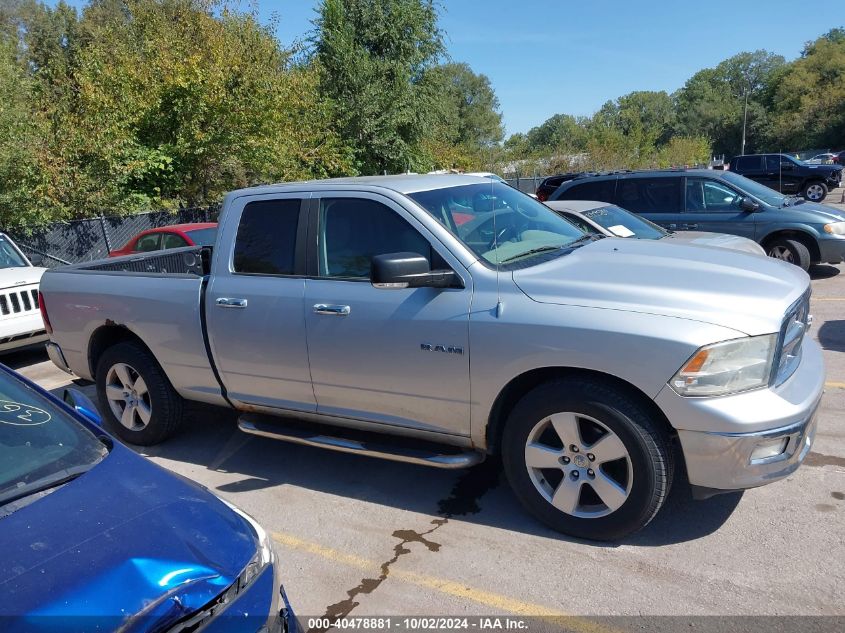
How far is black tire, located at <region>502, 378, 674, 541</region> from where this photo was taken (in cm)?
325

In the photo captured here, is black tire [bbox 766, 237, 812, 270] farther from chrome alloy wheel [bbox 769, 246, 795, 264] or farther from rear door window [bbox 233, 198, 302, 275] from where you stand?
rear door window [bbox 233, 198, 302, 275]

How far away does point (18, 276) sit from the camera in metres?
8.27

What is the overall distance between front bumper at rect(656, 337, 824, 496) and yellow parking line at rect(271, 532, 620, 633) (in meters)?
0.87

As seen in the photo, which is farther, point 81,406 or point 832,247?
point 832,247

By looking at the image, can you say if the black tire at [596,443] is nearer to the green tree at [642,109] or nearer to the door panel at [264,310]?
the door panel at [264,310]

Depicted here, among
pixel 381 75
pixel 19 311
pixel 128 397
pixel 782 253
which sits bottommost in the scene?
pixel 128 397

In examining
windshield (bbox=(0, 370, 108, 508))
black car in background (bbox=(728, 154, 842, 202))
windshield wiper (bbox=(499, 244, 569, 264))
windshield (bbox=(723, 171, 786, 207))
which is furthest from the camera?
black car in background (bbox=(728, 154, 842, 202))

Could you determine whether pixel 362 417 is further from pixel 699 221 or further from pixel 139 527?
pixel 699 221

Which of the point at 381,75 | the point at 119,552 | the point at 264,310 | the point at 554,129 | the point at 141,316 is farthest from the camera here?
the point at 554,129

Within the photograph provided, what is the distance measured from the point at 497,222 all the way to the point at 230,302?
5.91 feet

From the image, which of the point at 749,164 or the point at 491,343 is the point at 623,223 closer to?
the point at 491,343

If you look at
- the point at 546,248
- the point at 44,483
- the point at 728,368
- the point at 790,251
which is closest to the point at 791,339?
the point at 728,368

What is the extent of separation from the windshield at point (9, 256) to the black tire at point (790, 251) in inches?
409

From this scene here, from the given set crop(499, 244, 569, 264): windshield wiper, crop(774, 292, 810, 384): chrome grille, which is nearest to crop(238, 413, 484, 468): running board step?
crop(499, 244, 569, 264): windshield wiper
